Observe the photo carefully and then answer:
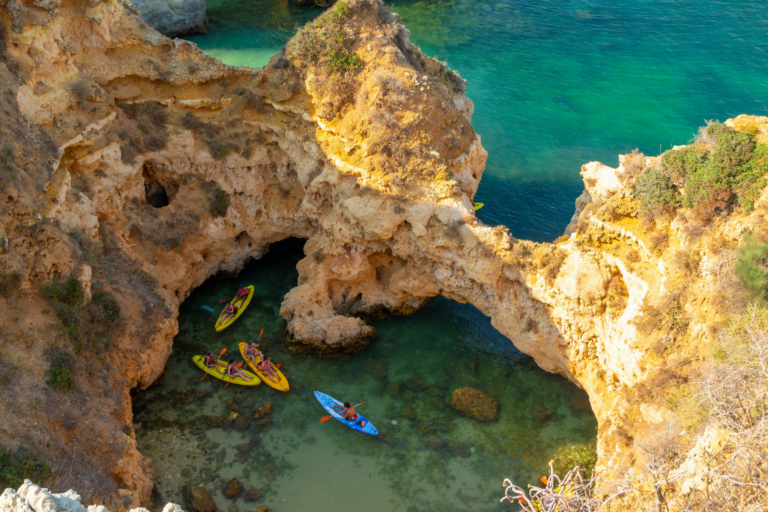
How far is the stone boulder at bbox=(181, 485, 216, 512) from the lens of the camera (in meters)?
15.7

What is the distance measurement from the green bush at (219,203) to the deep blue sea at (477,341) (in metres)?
3.34

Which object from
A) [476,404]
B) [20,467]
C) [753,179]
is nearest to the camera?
[20,467]

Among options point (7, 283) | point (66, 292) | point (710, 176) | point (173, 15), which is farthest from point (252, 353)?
point (173, 15)

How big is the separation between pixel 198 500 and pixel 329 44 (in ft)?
50.5

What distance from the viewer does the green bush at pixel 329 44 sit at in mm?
19766

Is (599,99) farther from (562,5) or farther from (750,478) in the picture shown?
(750,478)

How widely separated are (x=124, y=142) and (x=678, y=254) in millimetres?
18126

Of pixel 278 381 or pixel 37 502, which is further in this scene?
pixel 278 381

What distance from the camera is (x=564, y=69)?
36.7 meters

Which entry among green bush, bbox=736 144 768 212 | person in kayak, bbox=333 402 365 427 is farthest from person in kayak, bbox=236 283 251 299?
green bush, bbox=736 144 768 212

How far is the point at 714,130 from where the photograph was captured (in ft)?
51.4

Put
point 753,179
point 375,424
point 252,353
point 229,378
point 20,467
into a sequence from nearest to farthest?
point 20,467 < point 753,179 < point 375,424 < point 229,378 < point 252,353

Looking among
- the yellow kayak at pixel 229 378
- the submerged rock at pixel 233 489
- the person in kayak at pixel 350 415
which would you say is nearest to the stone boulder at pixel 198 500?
the submerged rock at pixel 233 489

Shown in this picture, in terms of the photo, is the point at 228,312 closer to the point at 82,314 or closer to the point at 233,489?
the point at 82,314
